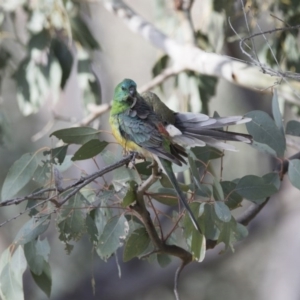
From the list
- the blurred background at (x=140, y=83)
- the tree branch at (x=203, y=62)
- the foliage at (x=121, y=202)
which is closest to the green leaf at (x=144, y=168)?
the foliage at (x=121, y=202)

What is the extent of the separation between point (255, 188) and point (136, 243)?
0.76 ft

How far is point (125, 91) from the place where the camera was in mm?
1346

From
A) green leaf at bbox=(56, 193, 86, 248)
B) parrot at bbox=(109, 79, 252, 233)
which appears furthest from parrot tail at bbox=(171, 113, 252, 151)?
green leaf at bbox=(56, 193, 86, 248)

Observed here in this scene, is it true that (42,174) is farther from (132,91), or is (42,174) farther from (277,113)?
(277,113)

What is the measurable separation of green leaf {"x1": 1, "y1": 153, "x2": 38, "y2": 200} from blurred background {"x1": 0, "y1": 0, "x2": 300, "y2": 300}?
0.99 m

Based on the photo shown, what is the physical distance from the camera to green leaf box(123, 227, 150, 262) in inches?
48.6

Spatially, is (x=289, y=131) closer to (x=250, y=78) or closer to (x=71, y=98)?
(x=250, y=78)

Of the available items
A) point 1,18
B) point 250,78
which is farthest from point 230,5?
point 1,18

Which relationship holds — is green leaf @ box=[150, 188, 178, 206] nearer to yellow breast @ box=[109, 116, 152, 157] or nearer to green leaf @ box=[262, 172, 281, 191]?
yellow breast @ box=[109, 116, 152, 157]

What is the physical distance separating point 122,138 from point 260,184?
10.4 inches

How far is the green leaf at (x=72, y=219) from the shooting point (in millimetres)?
1222

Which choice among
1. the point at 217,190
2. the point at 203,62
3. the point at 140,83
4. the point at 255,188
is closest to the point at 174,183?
the point at 217,190

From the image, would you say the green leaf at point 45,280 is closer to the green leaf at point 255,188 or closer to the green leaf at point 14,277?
the green leaf at point 14,277

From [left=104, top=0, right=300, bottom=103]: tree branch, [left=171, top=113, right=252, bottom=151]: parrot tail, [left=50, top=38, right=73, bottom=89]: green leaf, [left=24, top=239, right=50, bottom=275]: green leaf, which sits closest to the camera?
[left=171, top=113, right=252, bottom=151]: parrot tail
